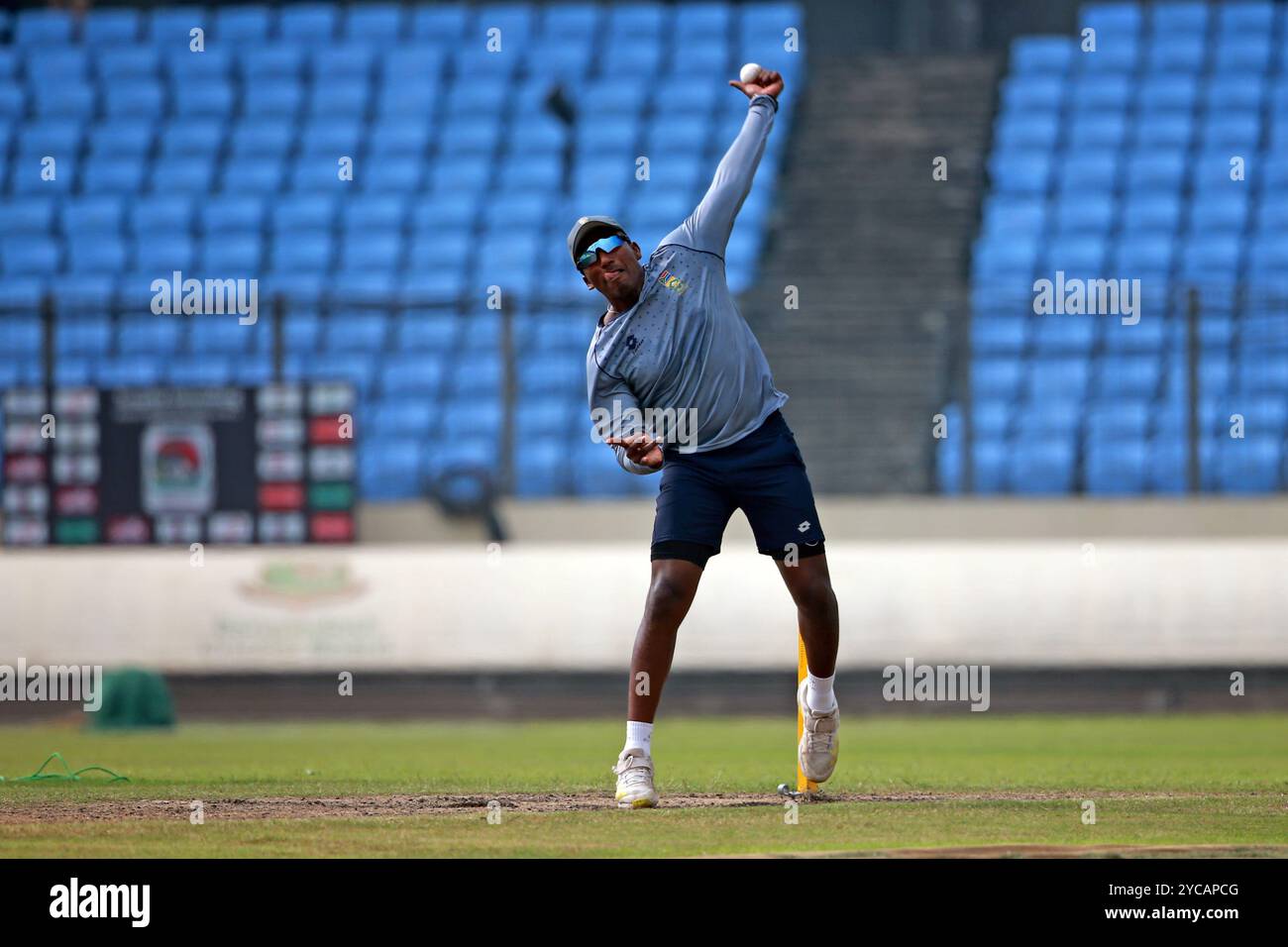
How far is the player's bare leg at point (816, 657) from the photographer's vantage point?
8258 mm

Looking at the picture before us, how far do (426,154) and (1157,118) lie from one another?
9.85m

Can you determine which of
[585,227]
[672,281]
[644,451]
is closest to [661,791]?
[644,451]

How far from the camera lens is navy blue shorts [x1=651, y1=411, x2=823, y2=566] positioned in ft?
27.0

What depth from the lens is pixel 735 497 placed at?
329 inches

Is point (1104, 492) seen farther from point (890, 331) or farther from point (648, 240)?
point (648, 240)

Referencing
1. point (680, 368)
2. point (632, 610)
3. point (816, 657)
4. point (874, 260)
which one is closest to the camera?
point (680, 368)

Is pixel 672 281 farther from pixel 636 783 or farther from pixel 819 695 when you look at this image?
pixel 636 783

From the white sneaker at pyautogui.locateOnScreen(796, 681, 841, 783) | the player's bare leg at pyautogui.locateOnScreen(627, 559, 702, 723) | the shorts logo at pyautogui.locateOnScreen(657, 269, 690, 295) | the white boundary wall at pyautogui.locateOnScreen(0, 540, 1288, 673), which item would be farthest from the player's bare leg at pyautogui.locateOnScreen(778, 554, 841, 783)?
the white boundary wall at pyautogui.locateOnScreen(0, 540, 1288, 673)

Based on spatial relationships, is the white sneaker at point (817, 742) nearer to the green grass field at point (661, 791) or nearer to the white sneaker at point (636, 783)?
the green grass field at point (661, 791)

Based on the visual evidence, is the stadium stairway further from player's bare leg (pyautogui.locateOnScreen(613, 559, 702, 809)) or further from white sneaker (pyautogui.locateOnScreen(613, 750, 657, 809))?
white sneaker (pyautogui.locateOnScreen(613, 750, 657, 809))

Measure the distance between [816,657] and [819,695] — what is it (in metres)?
0.18

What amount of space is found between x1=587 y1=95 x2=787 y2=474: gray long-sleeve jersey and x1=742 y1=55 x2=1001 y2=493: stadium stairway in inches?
420

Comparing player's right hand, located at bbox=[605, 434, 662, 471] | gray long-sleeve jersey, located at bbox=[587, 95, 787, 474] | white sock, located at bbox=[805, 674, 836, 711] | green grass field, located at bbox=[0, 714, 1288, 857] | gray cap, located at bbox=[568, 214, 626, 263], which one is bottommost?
green grass field, located at bbox=[0, 714, 1288, 857]
